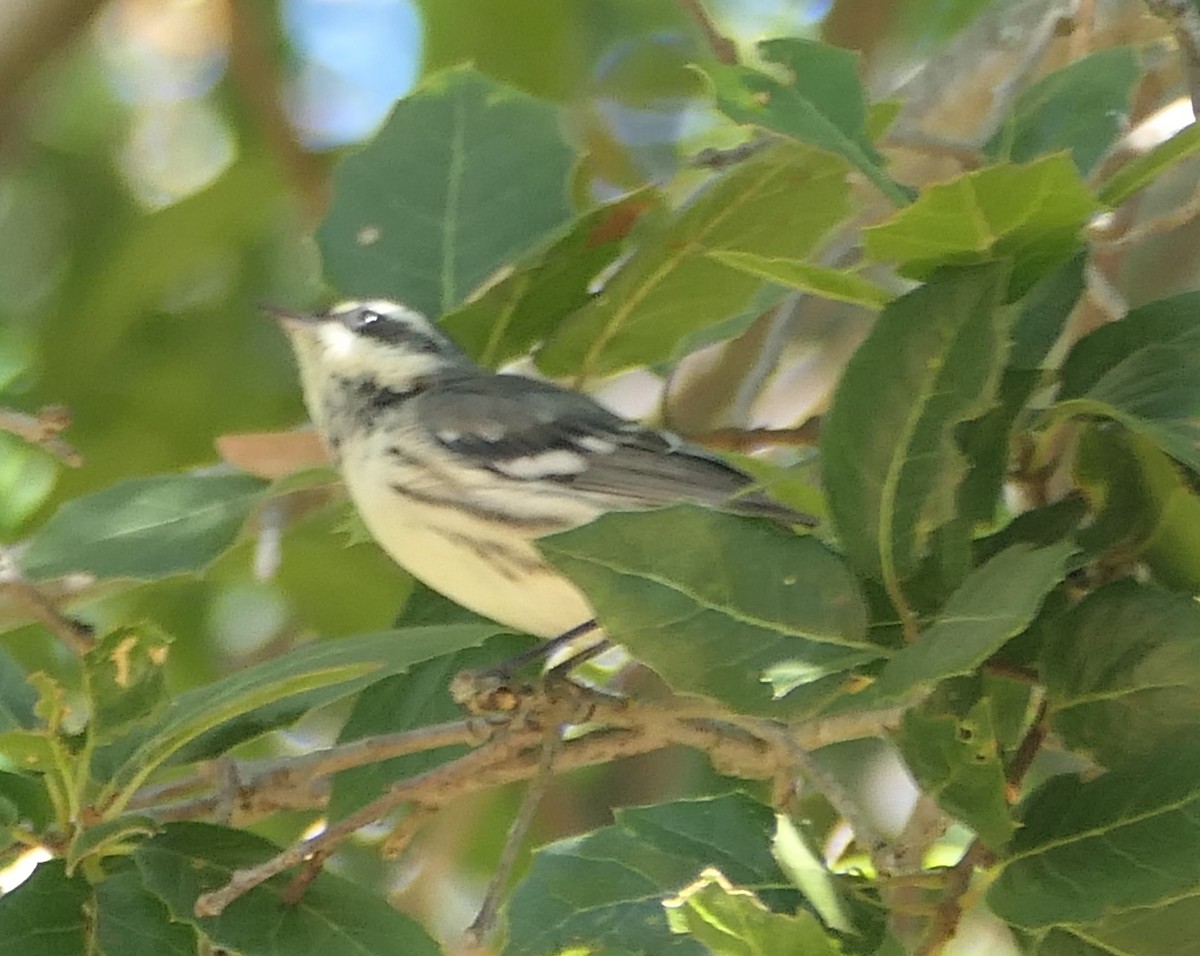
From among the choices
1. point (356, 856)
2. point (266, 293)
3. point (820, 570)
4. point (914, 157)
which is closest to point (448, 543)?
point (820, 570)

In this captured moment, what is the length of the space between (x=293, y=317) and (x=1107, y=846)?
1.51 m

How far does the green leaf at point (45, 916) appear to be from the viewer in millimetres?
1250

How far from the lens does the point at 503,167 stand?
1.89 m

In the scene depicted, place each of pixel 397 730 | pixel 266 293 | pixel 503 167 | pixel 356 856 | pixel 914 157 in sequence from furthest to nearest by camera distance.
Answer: pixel 266 293 < pixel 356 856 < pixel 914 157 < pixel 503 167 < pixel 397 730

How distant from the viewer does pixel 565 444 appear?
1.97 m

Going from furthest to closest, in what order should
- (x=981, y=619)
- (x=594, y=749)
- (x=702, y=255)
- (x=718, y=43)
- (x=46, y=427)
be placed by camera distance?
1. (x=718, y=43)
2. (x=702, y=255)
3. (x=46, y=427)
4. (x=594, y=749)
5. (x=981, y=619)

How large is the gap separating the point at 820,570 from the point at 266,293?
2225 millimetres

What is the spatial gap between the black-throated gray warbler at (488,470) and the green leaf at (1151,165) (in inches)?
21.4

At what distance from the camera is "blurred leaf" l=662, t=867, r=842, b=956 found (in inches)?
38.4

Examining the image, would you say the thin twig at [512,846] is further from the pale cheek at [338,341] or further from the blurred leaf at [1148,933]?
the pale cheek at [338,341]

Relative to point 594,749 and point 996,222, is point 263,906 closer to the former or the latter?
point 594,749

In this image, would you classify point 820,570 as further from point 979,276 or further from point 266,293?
point 266,293

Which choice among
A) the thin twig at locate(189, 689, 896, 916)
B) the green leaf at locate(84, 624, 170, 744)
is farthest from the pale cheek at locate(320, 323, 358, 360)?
the green leaf at locate(84, 624, 170, 744)

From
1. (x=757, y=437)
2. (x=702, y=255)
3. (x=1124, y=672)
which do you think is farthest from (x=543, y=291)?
(x=1124, y=672)
